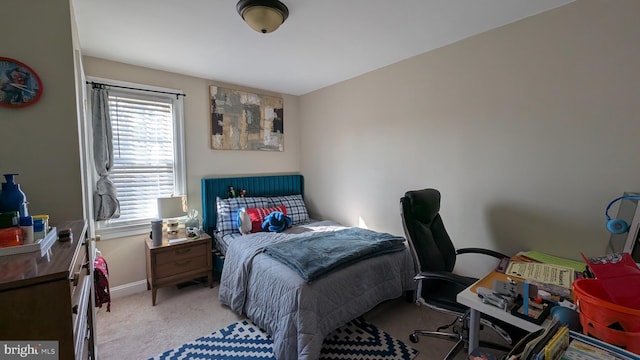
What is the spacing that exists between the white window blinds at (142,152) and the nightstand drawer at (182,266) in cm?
62

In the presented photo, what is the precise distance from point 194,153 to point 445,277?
2.92m

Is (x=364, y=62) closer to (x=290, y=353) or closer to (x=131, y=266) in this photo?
(x=290, y=353)

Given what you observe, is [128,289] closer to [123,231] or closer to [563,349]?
[123,231]

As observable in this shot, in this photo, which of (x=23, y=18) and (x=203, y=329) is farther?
(x=203, y=329)

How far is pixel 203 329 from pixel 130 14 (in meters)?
2.46

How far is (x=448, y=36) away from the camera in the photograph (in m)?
2.25

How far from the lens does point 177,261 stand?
106 inches

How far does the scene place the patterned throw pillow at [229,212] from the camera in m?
3.07

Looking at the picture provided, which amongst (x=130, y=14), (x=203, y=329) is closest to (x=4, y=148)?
(x=130, y=14)

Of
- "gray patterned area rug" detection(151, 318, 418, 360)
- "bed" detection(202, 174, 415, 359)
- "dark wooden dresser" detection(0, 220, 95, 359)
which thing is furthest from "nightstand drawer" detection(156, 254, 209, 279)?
"dark wooden dresser" detection(0, 220, 95, 359)

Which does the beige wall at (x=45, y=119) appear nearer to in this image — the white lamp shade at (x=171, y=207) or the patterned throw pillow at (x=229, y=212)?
the white lamp shade at (x=171, y=207)

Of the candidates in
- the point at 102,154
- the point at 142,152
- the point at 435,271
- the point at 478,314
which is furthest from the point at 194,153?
the point at 478,314

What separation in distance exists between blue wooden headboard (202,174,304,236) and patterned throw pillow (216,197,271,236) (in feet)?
0.38

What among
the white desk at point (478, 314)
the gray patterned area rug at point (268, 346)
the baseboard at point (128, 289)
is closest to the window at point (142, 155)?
the baseboard at point (128, 289)
